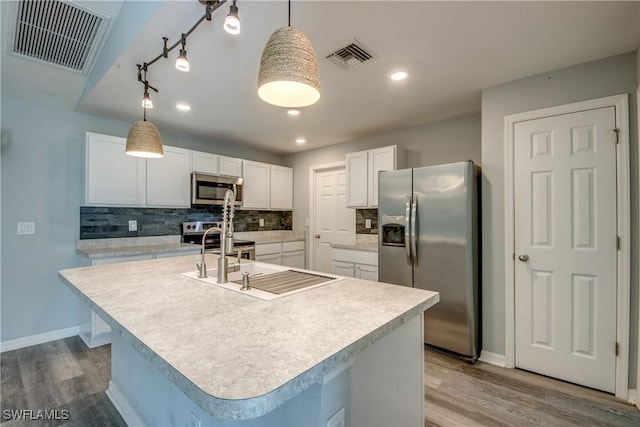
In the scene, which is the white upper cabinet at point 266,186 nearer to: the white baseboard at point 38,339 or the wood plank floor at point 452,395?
the white baseboard at point 38,339

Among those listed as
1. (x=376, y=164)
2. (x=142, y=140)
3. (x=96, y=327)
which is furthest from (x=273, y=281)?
(x=376, y=164)

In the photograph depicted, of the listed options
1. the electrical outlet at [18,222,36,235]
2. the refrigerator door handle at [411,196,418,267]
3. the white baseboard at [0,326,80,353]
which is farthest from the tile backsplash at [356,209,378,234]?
the electrical outlet at [18,222,36,235]

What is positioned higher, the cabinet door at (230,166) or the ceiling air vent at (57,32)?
the ceiling air vent at (57,32)

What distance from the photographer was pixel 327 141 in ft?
14.6

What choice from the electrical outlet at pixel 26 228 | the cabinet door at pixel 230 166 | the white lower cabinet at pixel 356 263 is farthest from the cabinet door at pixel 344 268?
the electrical outlet at pixel 26 228

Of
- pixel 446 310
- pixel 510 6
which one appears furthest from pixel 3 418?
pixel 510 6

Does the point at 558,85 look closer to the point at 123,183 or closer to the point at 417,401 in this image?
the point at 417,401

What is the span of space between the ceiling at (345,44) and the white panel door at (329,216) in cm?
145

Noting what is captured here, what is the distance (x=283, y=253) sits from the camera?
4.61 meters

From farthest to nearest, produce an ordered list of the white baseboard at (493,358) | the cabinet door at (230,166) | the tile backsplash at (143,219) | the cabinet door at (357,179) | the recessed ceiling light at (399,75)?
the cabinet door at (230,166), the cabinet door at (357,179), the tile backsplash at (143,219), the white baseboard at (493,358), the recessed ceiling light at (399,75)

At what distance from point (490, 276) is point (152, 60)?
3.18 metres

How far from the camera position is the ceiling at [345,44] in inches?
64.7

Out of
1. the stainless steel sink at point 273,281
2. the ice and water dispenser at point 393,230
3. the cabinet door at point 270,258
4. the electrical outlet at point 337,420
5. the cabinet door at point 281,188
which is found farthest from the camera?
the cabinet door at point 281,188

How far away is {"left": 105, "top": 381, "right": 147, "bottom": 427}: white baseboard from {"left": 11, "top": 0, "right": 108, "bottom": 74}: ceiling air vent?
2395 mm
